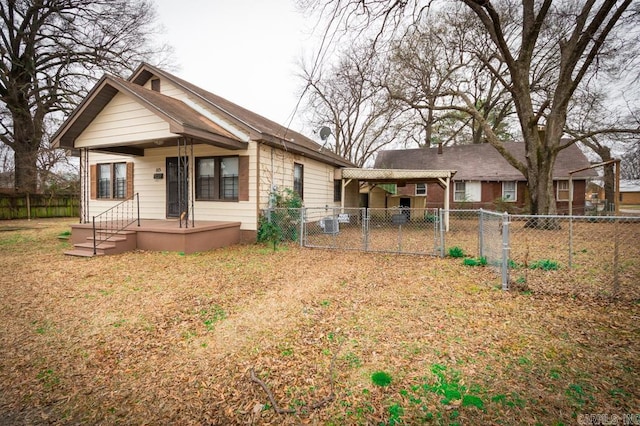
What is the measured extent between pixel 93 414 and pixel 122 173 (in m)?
11.3

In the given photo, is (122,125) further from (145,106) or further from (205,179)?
(205,179)

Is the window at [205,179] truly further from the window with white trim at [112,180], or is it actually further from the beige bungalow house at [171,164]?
the window with white trim at [112,180]

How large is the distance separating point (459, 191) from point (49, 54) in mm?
28768

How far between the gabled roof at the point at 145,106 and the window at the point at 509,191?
20082 millimetres

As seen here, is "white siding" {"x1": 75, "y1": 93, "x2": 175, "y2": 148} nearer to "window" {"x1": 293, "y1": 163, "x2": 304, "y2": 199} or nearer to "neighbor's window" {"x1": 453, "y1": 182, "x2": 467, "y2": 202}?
"window" {"x1": 293, "y1": 163, "x2": 304, "y2": 199}

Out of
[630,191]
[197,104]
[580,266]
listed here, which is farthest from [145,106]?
[630,191]

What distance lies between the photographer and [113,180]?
1149 centimetres

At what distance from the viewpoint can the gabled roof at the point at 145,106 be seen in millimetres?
7327

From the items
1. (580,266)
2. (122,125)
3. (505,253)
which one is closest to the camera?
(505,253)

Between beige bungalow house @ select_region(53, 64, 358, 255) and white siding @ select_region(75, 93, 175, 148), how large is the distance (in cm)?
3

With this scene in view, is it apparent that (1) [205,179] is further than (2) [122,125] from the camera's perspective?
Yes

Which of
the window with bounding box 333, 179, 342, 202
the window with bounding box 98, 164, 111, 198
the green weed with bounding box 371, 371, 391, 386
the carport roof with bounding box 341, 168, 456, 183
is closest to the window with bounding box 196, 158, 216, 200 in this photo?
the window with bounding box 98, 164, 111, 198

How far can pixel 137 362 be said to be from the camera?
2.96 metres

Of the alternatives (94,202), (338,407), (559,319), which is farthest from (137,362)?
(94,202)
